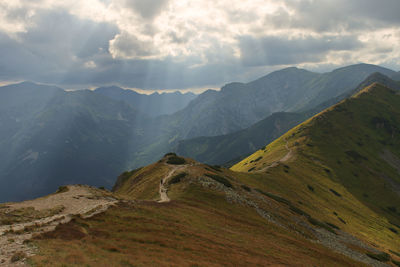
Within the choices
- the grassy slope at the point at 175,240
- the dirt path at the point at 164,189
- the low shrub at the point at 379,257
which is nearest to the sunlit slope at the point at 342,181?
the low shrub at the point at 379,257

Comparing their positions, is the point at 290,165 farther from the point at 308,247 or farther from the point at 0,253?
the point at 0,253

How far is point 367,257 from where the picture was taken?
56375 millimetres

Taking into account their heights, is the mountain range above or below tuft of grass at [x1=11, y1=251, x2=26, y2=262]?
below

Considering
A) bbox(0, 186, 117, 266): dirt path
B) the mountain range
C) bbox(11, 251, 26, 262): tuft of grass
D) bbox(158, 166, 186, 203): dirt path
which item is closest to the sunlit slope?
the mountain range

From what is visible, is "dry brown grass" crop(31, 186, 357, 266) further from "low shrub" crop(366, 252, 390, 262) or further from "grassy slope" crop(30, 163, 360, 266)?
"low shrub" crop(366, 252, 390, 262)

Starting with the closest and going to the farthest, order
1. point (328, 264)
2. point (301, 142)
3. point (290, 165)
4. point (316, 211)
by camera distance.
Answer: point (328, 264), point (316, 211), point (290, 165), point (301, 142)

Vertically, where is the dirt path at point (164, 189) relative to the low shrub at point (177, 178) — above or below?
below

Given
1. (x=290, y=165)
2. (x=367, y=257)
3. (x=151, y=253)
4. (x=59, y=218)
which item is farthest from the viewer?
(x=290, y=165)

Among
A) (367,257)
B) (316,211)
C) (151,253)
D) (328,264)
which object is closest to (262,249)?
(328,264)

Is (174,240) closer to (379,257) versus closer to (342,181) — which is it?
(379,257)

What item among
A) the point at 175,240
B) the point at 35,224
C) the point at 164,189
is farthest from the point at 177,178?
the point at 35,224

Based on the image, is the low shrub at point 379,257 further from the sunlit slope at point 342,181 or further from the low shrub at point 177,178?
the low shrub at point 177,178

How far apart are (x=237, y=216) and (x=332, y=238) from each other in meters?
29.8

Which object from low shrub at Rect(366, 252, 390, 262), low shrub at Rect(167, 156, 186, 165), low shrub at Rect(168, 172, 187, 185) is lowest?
low shrub at Rect(366, 252, 390, 262)
